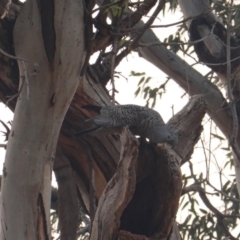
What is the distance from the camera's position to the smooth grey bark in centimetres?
195

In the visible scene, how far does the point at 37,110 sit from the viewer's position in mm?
2045

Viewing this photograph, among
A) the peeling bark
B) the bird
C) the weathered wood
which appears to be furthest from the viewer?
the peeling bark

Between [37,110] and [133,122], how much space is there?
485 mm

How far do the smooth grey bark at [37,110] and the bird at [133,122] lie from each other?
23cm

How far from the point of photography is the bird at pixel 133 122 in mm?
2314

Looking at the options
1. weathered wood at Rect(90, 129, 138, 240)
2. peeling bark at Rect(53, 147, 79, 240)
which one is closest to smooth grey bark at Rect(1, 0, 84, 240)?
weathered wood at Rect(90, 129, 138, 240)

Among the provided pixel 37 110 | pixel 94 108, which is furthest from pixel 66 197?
pixel 37 110

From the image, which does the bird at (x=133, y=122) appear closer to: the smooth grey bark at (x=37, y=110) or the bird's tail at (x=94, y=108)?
the bird's tail at (x=94, y=108)

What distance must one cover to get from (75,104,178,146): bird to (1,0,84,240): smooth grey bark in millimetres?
234

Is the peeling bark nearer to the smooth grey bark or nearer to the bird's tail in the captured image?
the bird's tail

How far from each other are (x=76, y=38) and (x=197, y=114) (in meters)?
0.56

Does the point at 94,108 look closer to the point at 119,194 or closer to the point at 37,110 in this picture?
the point at 37,110

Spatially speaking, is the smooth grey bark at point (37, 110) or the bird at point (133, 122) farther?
the bird at point (133, 122)

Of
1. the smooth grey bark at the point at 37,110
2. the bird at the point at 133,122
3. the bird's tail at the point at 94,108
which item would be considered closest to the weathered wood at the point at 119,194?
the smooth grey bark at the point at 37,110
